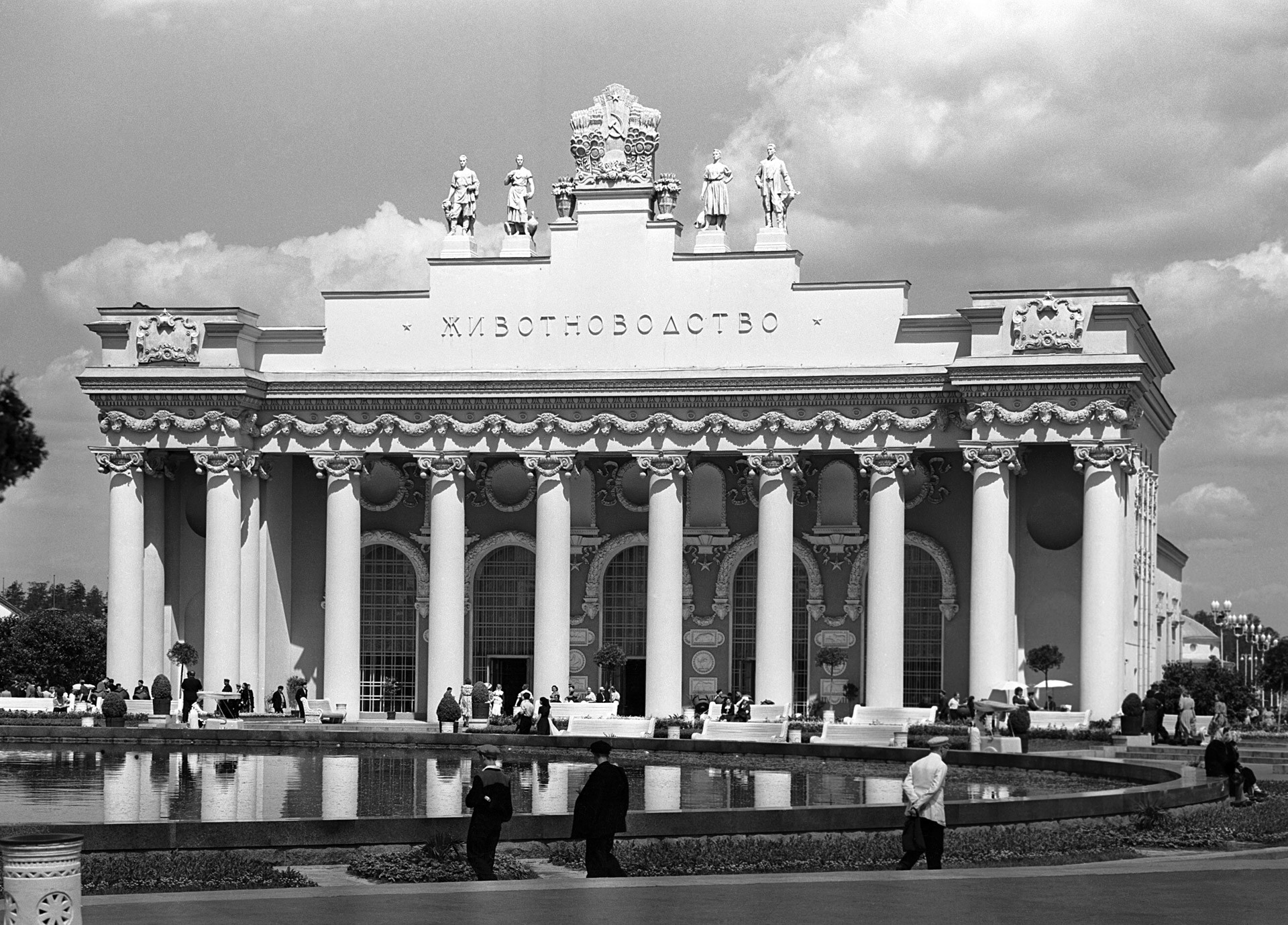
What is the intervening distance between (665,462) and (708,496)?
12.6 ft

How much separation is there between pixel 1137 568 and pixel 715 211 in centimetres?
1704

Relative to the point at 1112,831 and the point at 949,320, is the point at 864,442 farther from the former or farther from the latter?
the point at 1112,831

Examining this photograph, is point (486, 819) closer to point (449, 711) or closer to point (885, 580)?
point (449, 711)

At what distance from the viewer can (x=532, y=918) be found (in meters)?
16.5

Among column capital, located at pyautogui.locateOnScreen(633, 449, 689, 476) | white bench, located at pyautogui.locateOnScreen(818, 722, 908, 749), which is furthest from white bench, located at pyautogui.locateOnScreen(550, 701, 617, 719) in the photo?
white bench, located at pyautogui.locateOnScreen(818, 722, 908, 749)

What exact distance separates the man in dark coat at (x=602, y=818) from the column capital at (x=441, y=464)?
4460 cm

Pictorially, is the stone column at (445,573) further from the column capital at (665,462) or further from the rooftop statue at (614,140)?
the rooftop statue at (614,140)

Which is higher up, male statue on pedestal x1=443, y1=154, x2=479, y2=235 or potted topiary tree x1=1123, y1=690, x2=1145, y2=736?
male statue on pedestal x1=443, y1=154, x2=479, y2=235

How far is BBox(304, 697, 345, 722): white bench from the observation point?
61.3 meters

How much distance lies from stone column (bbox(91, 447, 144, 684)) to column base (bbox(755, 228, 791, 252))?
20.1 m

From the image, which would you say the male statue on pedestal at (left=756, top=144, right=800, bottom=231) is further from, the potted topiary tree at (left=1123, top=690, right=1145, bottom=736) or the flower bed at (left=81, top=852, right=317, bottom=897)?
the flower bed at (left=81, top=852, right=317, bottom=897)

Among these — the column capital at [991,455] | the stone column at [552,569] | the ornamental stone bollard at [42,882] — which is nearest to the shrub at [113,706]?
the stone column at [552,569]

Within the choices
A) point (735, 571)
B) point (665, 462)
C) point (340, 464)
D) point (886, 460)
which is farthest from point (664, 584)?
point (340, 464)

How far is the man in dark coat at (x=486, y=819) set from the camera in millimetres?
20438
